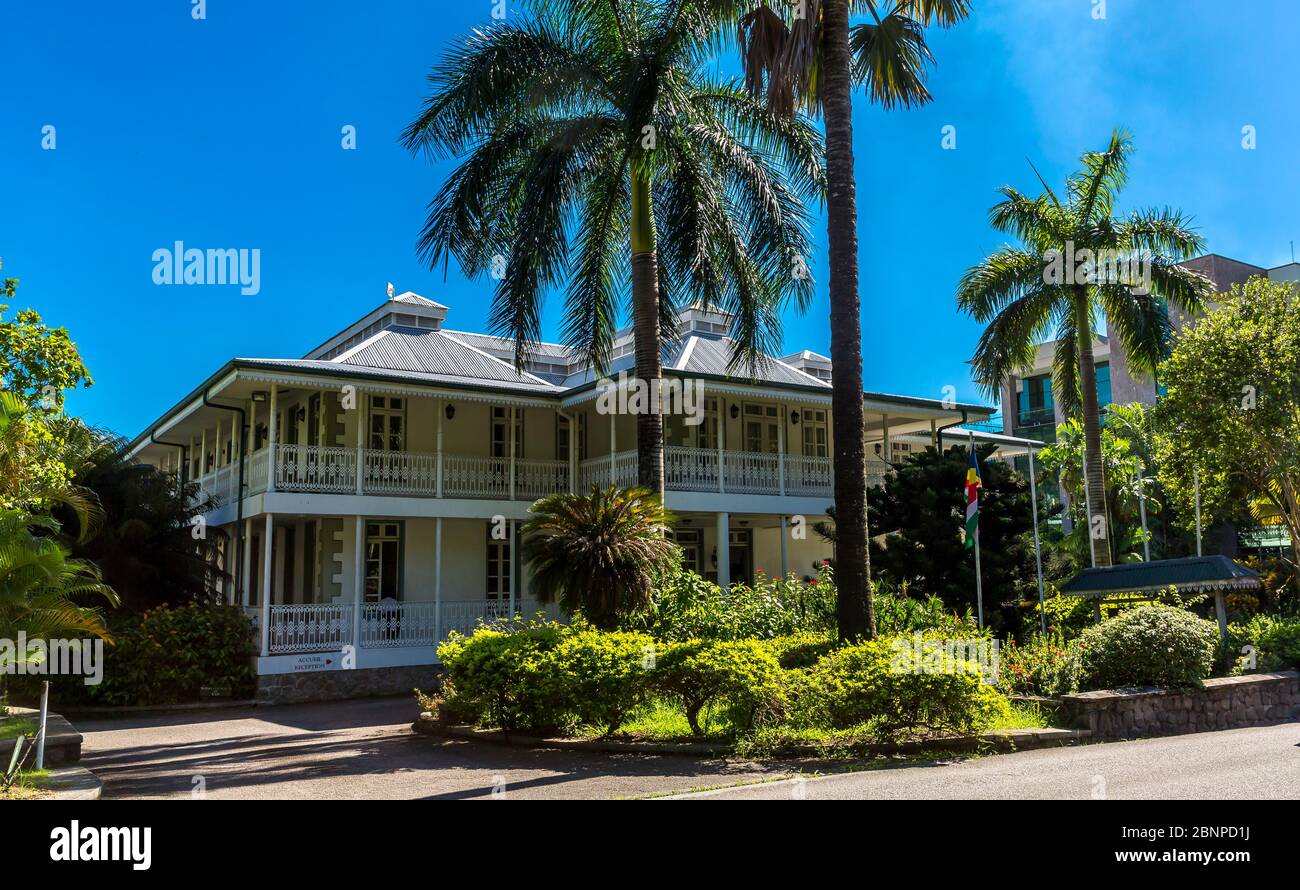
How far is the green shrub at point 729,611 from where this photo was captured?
14.9m

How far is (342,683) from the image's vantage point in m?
19.6

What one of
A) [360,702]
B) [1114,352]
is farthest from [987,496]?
[1114,352]

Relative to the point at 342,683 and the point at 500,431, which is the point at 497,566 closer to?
the point at 500,431

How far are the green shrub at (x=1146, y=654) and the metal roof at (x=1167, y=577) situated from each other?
1.66 meters

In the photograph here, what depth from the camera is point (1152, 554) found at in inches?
1207

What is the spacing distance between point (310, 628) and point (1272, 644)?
53.0 ft

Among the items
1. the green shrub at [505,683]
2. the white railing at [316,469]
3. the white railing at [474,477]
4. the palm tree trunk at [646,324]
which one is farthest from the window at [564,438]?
the green shrub at [505,683]

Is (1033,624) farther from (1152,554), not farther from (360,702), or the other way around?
(1152,554)

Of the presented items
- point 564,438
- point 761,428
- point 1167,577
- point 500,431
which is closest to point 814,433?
point 761,428

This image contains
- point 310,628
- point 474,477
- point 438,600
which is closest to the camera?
point 310,628

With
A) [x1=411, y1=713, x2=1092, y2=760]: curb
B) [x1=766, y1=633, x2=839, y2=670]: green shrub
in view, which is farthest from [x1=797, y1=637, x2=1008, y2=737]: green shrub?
[x1=766, y1=633, x2=839, y2=670]: green shrub

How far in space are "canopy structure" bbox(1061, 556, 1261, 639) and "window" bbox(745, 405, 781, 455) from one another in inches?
415
